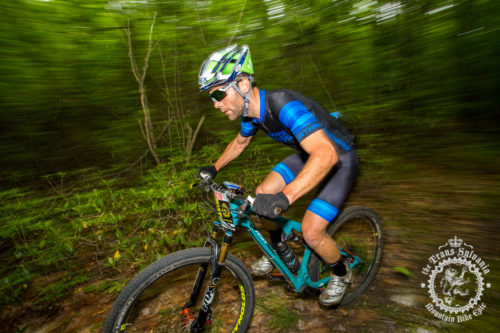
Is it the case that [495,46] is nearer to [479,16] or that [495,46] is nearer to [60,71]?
[479,16]

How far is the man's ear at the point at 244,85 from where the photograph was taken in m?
2.08

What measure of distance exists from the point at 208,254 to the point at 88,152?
3.90m

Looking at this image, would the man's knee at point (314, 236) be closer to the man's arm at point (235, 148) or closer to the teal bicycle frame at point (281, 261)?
the teal bicycle frame at point (281, 261)

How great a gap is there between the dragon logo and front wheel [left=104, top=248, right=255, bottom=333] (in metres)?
2.27

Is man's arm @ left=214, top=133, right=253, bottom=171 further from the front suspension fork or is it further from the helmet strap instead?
the front suspension fork

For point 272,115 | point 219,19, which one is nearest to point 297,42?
point 219,19

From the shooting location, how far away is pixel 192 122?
16.9ft

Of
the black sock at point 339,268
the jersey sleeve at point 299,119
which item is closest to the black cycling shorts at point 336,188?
the black sock at point 339,268

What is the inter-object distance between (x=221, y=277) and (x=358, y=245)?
197 cm

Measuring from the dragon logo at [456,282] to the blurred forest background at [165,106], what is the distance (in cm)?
99

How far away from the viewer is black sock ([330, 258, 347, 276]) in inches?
97.2

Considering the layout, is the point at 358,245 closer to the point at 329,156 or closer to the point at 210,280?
the point at 329,156

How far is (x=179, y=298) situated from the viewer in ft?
8.13

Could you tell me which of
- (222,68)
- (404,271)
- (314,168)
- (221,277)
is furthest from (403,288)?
(222,68)
